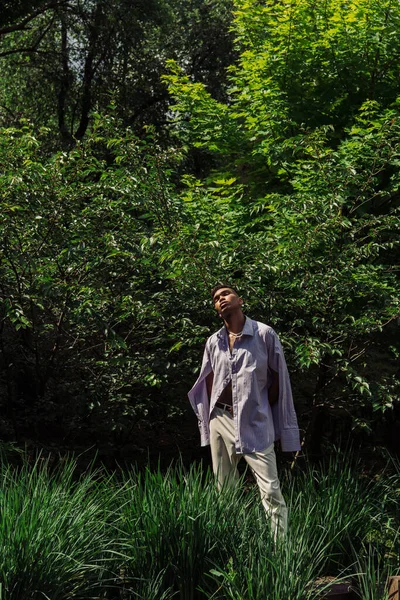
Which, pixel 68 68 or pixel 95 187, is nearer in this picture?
pixel 95 187

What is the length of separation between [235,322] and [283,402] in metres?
0.56

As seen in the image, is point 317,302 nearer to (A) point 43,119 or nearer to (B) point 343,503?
(B) point 343,503

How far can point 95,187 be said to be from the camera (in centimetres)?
711

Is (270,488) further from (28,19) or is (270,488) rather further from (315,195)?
(28,19)

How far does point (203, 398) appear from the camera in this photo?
562cm

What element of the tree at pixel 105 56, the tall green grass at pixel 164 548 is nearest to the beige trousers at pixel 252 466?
the tall green grass at pixel 164 548

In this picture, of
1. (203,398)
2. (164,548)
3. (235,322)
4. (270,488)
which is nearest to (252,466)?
(270,488)

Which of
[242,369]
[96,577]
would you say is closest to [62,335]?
[242,369]

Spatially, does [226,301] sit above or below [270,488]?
above

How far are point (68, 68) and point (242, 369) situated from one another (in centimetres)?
1565

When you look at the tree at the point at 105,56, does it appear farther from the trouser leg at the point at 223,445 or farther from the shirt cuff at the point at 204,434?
the trouser leg at the point at 223,445

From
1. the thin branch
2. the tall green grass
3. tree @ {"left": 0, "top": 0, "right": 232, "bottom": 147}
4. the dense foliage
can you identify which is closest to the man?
the tall green grass

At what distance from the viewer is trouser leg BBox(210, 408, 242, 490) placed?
17.5 feet

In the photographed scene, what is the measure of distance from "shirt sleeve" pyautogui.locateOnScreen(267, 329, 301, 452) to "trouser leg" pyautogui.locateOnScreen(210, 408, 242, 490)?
0.98 feet
